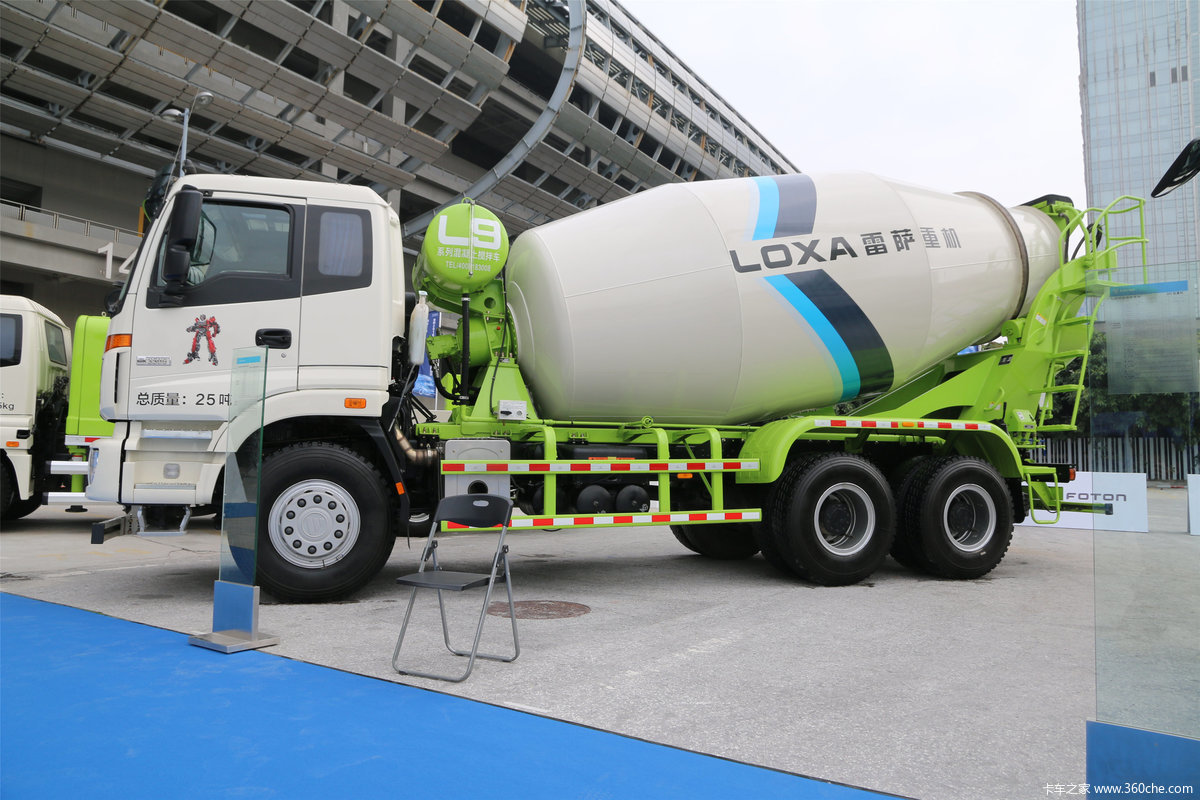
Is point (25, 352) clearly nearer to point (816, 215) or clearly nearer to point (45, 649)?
point (45, 649)

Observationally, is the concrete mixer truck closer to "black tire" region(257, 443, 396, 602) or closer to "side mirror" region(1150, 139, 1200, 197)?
"black tire" region(257, 443, 396, 602)

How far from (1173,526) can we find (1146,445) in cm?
38

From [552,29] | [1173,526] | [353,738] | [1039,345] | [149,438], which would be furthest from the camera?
[552,29]

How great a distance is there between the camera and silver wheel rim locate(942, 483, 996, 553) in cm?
737

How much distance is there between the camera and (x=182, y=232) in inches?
210

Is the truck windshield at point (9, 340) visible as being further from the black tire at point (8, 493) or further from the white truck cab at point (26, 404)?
the black tire at point (8, 493)

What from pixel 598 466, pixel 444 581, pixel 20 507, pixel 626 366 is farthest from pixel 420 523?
pixel 20 507

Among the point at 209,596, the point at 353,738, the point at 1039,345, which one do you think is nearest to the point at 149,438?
the point at 209,596

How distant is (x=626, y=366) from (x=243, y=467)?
9.96 ft

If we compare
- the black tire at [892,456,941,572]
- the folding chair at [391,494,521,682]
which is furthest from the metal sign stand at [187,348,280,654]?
the black tire at [892,456,941,572]

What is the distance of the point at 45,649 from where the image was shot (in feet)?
14.1

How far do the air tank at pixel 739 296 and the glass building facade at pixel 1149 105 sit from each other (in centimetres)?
393

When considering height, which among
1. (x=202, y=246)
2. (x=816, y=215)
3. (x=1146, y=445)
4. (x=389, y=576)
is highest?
(x=816, y=215)

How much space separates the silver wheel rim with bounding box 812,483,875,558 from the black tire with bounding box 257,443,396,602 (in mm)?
3774
